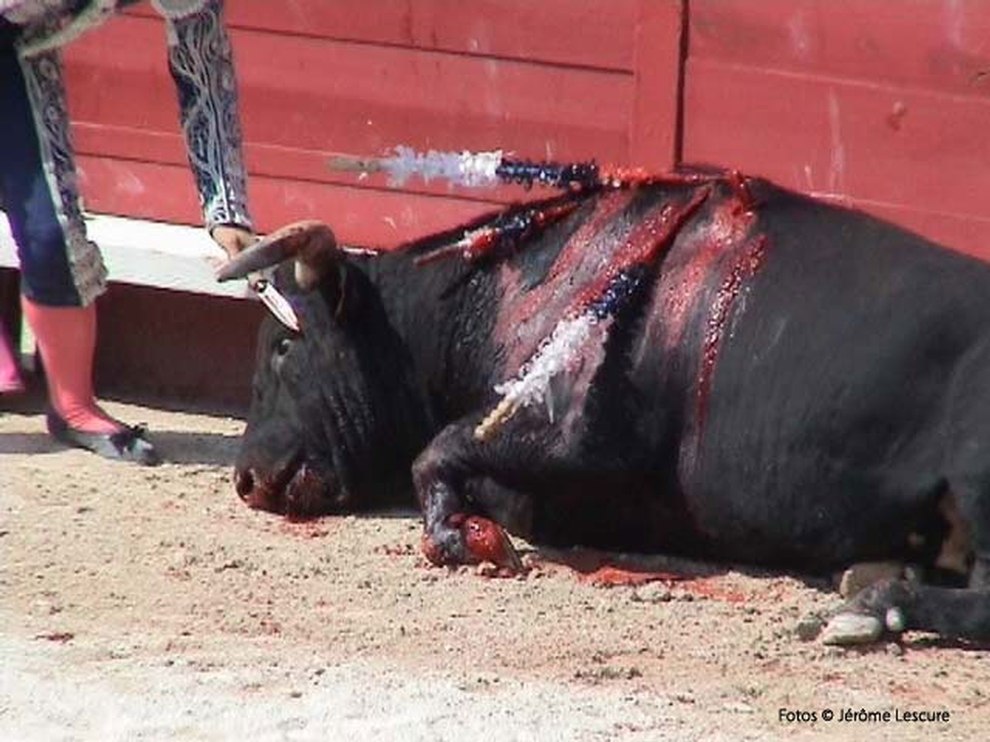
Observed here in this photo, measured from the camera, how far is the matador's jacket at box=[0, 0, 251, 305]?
5.92 m

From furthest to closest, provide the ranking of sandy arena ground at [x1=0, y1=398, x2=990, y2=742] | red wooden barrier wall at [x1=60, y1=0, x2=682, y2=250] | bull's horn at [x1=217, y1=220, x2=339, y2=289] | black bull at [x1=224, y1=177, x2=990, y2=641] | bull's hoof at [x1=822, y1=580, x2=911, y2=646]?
red wooden barrier wall at [x1=60, y1=0, x2=682, y2=250] < bull's horn at [x1=217, y1=220, x2=339, y2=289] < black bull at [x1=224, y1=177, x2=990, y2=641] < bull's hoof at [x1=822, y1=580, x2=911, y2=646] < sandy arena ground at [x1=0, y1=398, x2=990, y2=742]

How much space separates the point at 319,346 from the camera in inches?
232

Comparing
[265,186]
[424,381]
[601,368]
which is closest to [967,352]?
[601,368]

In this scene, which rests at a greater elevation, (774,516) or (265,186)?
(265,186)

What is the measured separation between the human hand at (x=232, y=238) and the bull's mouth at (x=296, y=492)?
0.44m

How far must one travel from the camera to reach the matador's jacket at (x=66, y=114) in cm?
592

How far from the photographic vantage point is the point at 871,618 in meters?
4.93

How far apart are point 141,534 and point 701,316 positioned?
1169 mm

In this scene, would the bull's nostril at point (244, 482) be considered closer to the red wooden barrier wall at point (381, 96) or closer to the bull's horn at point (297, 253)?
the bull's horn at point (297, 253)

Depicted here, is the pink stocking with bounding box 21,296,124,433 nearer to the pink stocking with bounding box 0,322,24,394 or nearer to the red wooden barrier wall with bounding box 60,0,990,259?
the pink stocking with bounding box 0,322,24,394

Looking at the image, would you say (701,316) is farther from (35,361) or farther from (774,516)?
(35,361)

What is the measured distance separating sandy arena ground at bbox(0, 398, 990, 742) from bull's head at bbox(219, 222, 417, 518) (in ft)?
0.28

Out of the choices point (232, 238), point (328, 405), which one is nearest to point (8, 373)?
point (232, 238)

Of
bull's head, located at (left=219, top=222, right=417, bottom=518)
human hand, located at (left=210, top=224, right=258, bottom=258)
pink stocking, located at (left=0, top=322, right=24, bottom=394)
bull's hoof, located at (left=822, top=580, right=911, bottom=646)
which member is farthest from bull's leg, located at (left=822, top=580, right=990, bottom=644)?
pink stocking, located at (left=0, top=322, right=24, bottom=394)
